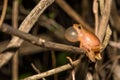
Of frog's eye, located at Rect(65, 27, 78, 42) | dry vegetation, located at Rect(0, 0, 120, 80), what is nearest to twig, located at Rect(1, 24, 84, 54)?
frog's eye, located at Rect(65, 27, 78, 42)

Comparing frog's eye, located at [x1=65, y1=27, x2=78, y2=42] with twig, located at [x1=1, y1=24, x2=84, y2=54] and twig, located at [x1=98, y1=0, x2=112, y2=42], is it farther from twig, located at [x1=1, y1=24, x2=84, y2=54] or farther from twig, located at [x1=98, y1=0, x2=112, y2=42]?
twig, located at [x1=98, y1=0, x2=112, y2=42]

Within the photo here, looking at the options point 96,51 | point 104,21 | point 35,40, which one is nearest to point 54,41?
point 104,21

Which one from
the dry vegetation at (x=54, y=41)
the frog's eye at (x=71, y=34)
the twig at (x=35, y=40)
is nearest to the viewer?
the twig at (x=35, y=40)

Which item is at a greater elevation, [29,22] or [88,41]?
[29,22]

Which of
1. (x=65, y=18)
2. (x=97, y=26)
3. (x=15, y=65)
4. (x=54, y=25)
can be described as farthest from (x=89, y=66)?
(x=65, y=18)

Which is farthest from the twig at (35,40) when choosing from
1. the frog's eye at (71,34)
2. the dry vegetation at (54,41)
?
the dry vegetation at (54,41)

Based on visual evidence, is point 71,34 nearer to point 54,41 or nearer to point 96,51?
point 96,51

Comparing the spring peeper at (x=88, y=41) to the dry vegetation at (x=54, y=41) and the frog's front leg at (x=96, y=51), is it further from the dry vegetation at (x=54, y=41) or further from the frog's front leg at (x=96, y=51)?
the dry vegetation at (x=54, y=41)

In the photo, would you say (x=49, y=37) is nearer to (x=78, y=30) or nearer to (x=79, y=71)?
(x=79, y=71)
